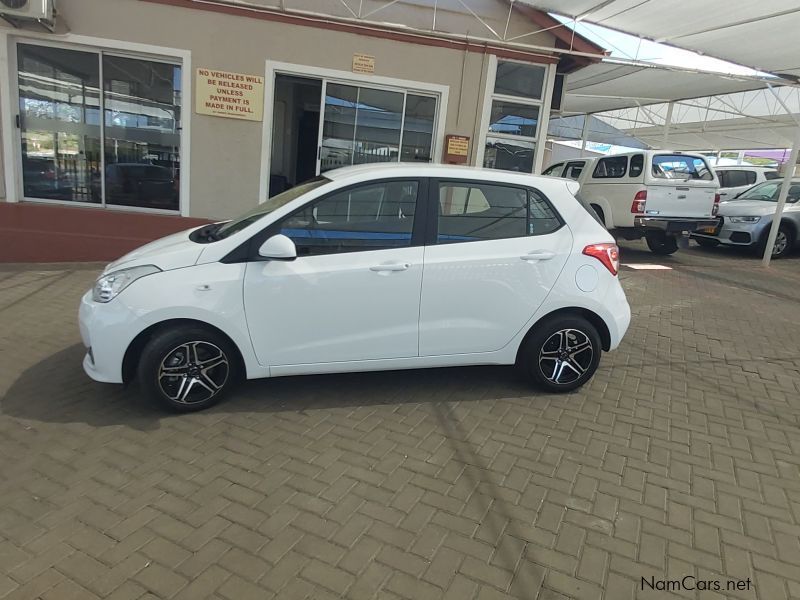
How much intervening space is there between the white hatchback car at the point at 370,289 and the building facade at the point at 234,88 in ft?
14.1

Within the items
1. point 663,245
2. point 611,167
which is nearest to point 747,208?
point 663,245

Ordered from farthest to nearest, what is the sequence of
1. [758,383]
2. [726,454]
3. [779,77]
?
[779,77] < [758,383] < [726,454]

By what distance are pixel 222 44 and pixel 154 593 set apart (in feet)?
23.4

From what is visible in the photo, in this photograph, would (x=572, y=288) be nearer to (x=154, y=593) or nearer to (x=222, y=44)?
(x=154, y=593)

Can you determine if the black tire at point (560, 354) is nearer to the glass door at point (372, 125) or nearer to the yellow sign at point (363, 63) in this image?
the glass door at point (372, 125)

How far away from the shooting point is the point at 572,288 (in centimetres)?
394

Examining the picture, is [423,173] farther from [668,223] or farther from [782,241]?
[782,241]

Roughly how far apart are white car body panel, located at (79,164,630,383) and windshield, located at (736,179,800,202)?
33.1ft

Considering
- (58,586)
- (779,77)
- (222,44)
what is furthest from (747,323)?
(222,44)

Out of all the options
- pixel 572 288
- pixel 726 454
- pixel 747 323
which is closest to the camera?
pixel 726 454

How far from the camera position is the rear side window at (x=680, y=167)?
972 centimetres

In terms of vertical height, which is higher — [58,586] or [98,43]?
[98,43]

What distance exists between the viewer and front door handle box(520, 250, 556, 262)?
384cm

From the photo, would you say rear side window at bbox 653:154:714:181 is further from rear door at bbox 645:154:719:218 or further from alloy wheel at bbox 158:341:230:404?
alloy wheel at bbox 158:341:230:404
